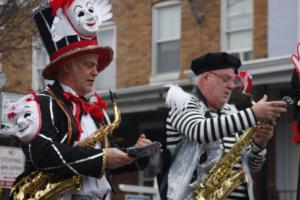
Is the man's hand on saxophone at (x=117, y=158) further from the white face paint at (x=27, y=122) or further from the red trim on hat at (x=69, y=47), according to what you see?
the red trim on hat at (x=69, y=47)

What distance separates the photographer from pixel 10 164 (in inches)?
562

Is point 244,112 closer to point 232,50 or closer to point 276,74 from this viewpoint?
point 276,74

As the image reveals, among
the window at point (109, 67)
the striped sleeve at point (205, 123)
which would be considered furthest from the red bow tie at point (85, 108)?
the window at point (109, 67)

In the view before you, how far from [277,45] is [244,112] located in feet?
40.6

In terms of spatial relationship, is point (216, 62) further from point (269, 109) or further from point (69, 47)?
point (69, 47)

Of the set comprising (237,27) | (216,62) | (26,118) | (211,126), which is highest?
(237,27)

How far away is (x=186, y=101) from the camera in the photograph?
6742 millimetres

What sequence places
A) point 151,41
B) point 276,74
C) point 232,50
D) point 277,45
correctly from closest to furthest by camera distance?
point 276,74
point 277,45
point 232,50
point 151,41

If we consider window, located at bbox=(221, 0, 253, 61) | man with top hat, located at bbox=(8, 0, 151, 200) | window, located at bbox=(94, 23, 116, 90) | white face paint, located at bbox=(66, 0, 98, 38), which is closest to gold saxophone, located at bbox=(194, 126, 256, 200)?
man with top hat, located at bbox=(8, 0, 151, 200)

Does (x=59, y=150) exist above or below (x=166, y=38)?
below

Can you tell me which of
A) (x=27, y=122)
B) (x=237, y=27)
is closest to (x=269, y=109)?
(x=27, y=122)

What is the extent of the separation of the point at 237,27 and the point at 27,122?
14.5 metres

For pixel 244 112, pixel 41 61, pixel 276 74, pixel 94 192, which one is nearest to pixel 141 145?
pixel 94 192

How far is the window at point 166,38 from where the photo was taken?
21.1m
